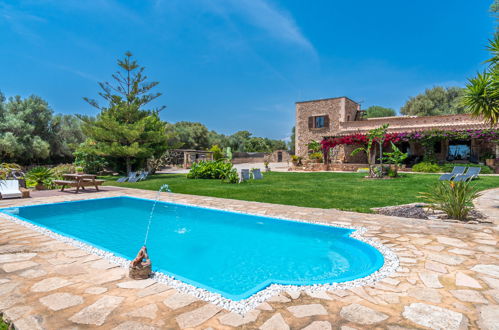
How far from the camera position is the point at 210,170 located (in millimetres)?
15680

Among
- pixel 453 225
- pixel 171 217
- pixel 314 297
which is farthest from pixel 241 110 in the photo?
pixel 314 297

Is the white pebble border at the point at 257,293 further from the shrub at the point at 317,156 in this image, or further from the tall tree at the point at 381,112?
the tall tree at the point at 381,112

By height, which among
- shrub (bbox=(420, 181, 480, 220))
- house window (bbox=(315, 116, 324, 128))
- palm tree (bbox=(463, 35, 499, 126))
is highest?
house window (bbox=(315, 116, 324, 128))

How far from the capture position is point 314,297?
8.05 ft

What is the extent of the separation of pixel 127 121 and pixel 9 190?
990 centimetres

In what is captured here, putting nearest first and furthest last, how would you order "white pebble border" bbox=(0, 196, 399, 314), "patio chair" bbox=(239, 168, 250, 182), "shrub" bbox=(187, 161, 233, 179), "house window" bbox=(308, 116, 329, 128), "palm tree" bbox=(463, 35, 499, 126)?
"white pebble border" bbox=(0, 196, 399, 314), "palm tree" bbox=(463, 35, 499, 126), "patio chair" bbox=(239, 168, 250, 182), "shrub" bbox=(187, 161, 233, 179), "house window" bbox=(308, 116, 329, 128)

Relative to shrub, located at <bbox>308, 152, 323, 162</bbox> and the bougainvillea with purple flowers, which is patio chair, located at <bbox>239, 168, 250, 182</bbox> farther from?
shrub, located at <bbox>308, 152, 323, 162</bbox>

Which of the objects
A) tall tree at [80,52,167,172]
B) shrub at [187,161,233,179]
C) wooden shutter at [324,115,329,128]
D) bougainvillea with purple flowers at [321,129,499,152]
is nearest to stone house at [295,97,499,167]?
wooden shutter at [324,115,329,128]

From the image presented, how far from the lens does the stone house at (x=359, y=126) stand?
805 inches

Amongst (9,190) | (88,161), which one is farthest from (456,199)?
(88,161)

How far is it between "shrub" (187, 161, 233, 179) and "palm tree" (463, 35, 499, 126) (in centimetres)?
1058

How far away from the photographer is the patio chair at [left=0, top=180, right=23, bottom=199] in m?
8.39

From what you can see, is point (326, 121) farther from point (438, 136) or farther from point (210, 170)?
point (210, 170)

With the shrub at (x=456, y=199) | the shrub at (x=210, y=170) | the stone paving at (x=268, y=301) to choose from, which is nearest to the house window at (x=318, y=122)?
the shrub at (x=210, y=170)
